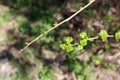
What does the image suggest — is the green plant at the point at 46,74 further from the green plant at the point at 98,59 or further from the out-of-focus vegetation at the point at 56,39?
the green plant at the point at 98,59

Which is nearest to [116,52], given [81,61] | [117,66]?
[117,66]

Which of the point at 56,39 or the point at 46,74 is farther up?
the point at 56,39

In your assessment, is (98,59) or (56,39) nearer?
(98,59)

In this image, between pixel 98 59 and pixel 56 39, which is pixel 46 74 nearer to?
pixel 56 39

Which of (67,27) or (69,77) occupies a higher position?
(67,27)

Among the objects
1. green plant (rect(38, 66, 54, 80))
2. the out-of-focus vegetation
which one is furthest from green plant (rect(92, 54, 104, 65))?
green plant (rect(38, 66, 54, 80))

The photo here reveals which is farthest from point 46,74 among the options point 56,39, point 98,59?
point 98,59

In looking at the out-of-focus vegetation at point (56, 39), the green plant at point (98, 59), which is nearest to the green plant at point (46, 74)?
the out-of-focus vegetation at point (56, 39)

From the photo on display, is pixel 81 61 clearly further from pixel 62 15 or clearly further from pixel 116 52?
pixel 62 15
